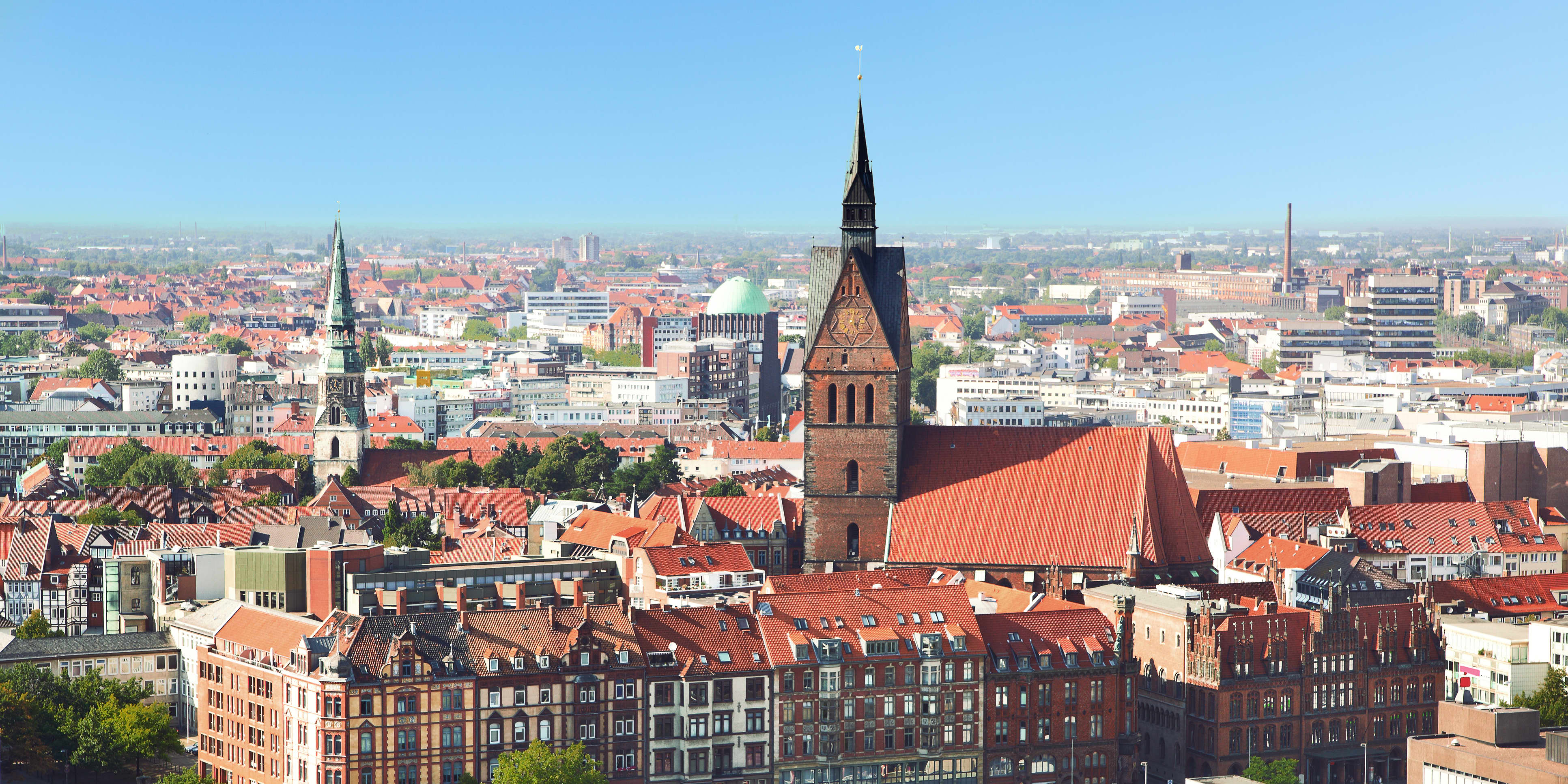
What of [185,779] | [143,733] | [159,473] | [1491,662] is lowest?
[185,779]

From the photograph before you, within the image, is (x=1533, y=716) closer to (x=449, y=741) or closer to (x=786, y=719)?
(x=786, y=719)

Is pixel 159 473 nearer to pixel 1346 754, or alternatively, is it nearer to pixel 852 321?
pixel 852 321

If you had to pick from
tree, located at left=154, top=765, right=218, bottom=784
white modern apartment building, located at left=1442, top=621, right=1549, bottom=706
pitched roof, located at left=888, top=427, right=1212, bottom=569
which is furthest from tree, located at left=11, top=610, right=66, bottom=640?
white modern apartment building, located at left=1442, top=621, right=1549, bottom=706

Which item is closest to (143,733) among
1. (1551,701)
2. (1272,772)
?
(1272,772)

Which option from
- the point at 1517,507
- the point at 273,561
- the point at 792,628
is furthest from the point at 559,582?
the point at 1517,507

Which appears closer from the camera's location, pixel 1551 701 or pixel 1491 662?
pixel 1551 701

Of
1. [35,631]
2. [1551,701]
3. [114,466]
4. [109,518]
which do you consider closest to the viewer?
[1551,701]

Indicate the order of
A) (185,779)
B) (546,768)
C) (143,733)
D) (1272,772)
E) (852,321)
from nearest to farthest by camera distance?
(546,768)
(185,779)
(143,733)
(1272,772)
(852,321)
